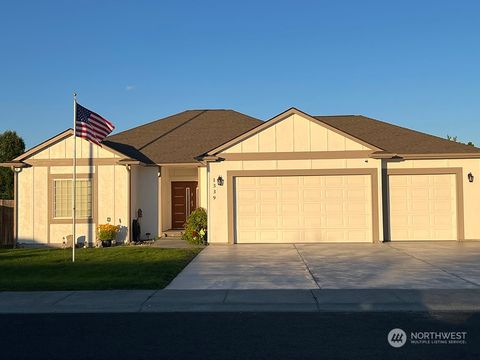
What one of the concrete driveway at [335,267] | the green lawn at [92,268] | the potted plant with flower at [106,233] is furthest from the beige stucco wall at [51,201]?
the concrete driveway at [335,267]

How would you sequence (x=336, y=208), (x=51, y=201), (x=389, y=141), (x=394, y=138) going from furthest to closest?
(x=394, y=138)
(x=389, y=141)
(x=51, y=201)
(x=336, y=208)

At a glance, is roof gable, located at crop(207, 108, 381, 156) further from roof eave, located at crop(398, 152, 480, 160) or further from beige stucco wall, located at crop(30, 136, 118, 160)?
beige stucco wall, located at crop(30, 136, 118, 160)

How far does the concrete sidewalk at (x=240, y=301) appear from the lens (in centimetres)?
840

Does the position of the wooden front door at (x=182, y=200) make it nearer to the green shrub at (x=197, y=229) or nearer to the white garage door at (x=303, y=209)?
the green shrub at (x=197, y=229)

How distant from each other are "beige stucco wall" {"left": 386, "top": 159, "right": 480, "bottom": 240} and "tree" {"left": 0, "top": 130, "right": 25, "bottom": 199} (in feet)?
79.7

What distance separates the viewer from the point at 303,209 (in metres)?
17.5

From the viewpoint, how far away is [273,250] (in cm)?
1576

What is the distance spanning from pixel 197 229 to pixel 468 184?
10285 millimetres

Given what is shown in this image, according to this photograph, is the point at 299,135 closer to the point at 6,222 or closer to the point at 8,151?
the point at 6,222

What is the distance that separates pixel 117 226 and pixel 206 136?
6644 millimetres
